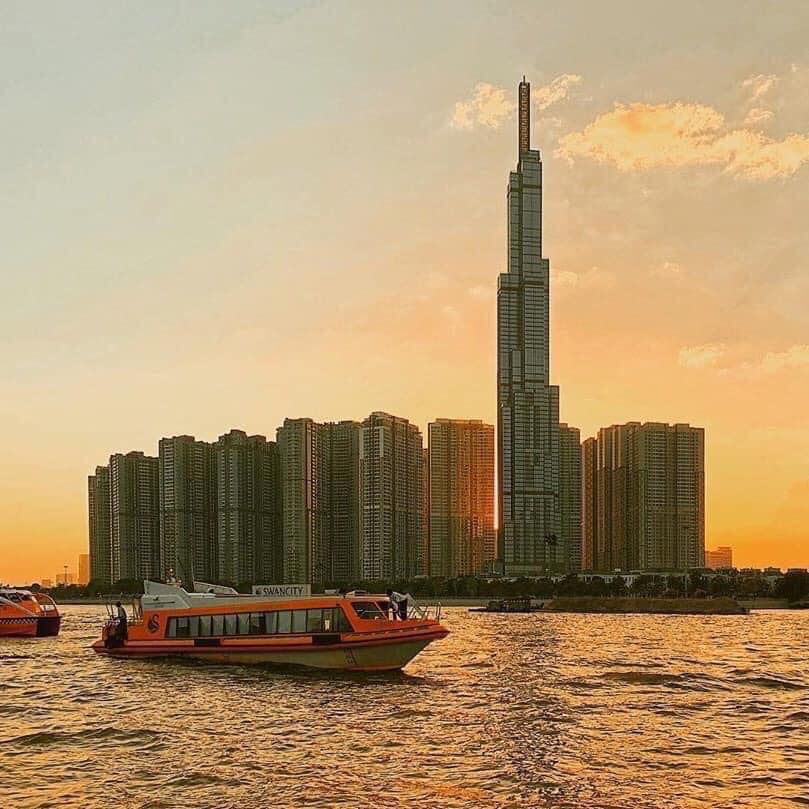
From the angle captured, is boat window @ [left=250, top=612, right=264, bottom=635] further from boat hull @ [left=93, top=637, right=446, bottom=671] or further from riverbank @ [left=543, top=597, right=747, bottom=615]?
riverbank @ [left=543, top=597, right=747, bottom=615]

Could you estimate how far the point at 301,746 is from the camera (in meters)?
25.8

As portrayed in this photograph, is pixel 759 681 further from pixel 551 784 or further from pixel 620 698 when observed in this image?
pixel 551 784

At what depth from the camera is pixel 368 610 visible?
4034 centimetres

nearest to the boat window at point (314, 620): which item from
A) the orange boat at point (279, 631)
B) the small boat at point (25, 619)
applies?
the orange boat at point (279, 631)

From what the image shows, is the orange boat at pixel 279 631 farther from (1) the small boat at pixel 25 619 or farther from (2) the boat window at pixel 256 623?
(1) the small boat at pixel 25 619

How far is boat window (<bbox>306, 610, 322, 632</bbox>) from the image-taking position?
4100 centimetres

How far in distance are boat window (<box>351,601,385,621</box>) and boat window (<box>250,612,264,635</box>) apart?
5232 millimetres

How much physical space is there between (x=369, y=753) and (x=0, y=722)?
47.3 ft

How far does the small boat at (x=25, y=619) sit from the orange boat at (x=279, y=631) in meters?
27.9

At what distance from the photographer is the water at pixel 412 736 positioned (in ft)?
68.5

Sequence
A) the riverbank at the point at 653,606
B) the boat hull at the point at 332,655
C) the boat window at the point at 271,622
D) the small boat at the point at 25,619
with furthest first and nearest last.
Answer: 1. the riverbank at the point at 653,606
2. the small boat at the point at 25,619
3. the boat window at the point at 271,622
4. the boat hull at the point at 332,655

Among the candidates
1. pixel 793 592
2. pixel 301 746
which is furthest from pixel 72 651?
pixel 793 592

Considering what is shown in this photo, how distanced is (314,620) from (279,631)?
6.62 feet

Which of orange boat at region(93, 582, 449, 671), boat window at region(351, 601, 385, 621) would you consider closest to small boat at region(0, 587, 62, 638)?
orange boat at region(93, 582, 449, 671)
